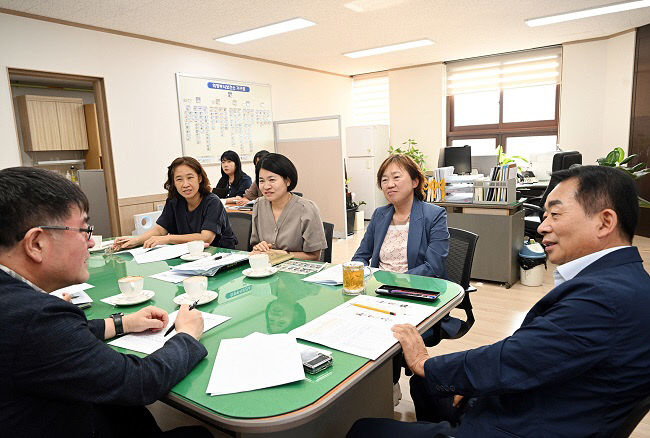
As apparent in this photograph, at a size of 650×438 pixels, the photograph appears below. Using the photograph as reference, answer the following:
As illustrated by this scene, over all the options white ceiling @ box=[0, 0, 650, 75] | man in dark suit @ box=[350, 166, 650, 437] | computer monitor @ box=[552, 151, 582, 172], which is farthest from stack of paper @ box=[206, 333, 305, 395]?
computer monitor @ box=[552, 151, 582, 172]

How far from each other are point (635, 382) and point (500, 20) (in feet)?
16.0

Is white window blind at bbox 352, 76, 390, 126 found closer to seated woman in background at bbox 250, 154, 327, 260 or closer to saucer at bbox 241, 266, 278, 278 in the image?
seated woman in background at bbox 250, 154, 327, 260

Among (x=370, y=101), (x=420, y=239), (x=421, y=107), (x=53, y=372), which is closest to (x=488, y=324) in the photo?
(x=420, y=239)

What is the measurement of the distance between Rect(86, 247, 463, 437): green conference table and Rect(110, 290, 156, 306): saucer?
0.06 ft

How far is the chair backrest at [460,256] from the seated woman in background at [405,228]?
79 millimetres

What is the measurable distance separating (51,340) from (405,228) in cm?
170

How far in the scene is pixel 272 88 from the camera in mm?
6367

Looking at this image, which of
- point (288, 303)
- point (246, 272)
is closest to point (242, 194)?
point (246, 272)

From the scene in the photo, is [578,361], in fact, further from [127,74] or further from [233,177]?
[127,74]

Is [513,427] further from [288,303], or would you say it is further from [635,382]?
[288,303]

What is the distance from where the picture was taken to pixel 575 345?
0.87m

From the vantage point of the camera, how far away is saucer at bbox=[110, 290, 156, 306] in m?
1.46

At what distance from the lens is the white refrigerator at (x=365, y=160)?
707 centimetres

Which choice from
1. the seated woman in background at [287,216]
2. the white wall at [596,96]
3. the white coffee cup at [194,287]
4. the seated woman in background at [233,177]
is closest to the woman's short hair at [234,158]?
the seated woman in background at [233,177]
